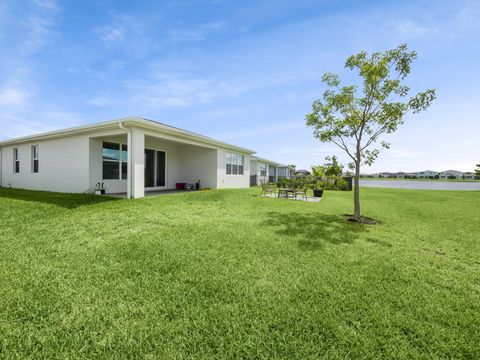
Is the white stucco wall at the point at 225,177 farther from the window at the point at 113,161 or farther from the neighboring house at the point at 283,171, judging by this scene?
the neighboring house at the point at 283,171

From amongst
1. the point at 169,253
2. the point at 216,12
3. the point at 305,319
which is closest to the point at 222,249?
the point at 169,253

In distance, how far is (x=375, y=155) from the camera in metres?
8.12

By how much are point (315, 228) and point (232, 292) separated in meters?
4.13

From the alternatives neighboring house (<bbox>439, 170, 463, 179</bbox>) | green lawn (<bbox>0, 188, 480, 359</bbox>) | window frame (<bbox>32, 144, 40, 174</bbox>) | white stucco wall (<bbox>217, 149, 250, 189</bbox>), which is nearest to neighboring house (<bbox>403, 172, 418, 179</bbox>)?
neighboring house (<bbox>439, 170, 463, 179</bbox>)

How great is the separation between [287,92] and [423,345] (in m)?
12.1

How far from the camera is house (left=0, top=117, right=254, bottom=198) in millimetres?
10234

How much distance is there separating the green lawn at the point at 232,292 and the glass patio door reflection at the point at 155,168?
822cm

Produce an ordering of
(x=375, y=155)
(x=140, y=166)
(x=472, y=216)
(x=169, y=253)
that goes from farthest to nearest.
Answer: (x=140, y=166) → (x=472, y=216) → (x=375, y=155) → (x=169, y=253)

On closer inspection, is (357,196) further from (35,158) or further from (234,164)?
(35,158)

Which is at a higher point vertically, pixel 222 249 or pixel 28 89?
pixel 28 89

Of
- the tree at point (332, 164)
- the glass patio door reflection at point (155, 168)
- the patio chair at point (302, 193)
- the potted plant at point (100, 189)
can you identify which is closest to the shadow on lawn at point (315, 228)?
the tree at point (332, 164)

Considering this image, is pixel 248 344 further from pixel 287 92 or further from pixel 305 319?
pixel 287 92

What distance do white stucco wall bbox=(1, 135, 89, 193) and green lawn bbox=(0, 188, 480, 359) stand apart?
6.33m

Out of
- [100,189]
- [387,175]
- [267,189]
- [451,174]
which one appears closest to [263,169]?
[267,189]
